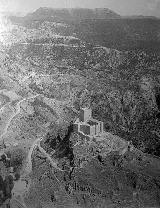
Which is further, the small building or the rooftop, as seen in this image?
the rooftop

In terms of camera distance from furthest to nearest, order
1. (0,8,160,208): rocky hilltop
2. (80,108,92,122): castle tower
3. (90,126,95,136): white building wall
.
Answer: (80,108,92,122): castle tower < (90,126,95,136): white building wall < (0,8,160,208): rocky hilltop

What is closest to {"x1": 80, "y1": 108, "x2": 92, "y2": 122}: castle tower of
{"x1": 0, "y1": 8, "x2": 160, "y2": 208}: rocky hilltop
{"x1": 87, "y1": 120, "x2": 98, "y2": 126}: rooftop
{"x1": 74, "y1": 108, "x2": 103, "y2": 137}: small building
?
{"x1": 74, "y1": 108, "x2": 103, "y2": 137}: small building

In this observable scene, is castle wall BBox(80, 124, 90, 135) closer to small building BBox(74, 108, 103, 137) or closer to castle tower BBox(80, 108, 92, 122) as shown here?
small building BBox(74, 108, 103, 137)

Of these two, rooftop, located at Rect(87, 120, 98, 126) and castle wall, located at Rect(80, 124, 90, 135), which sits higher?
rooftop, located at Rect(87, 120, 98, 126)

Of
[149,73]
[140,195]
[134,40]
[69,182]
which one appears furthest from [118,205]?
[134,40]

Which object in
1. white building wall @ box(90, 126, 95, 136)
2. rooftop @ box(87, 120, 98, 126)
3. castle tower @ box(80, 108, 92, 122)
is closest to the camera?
white building wall @ box(90, 126, 95, 136)

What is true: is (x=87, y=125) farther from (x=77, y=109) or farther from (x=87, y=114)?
(x=77, y=109)

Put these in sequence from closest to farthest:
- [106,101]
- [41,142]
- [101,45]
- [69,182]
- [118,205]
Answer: [118,205], [69,182], [41,142], [106,101], [101,45]

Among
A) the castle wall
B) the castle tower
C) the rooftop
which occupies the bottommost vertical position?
the castle wall

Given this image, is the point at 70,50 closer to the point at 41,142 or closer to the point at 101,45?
the point at 101,45
